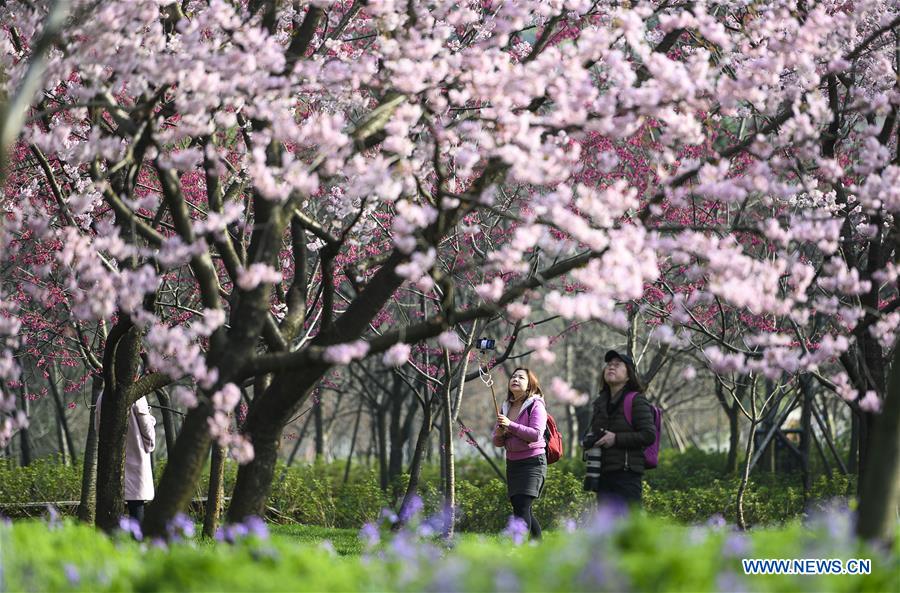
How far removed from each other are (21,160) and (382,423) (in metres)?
11.1

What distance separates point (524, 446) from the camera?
30.2ft

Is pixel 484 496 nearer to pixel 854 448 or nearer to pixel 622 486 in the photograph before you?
pixel 854 448

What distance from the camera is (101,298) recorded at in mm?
6117

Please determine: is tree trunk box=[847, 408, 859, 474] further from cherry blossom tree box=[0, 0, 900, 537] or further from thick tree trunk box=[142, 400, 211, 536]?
thick tree trunk box=[142, 400, 211, 536]

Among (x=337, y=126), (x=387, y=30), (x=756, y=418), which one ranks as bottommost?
(x=756, y=418)

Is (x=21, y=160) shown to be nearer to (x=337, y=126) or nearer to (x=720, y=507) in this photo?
(x=337, y=126)

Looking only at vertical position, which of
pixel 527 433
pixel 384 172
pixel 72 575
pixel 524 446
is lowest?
pixel 72 575

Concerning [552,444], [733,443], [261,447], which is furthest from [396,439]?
[261,447]

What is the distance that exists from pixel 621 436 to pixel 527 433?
4.52 ft

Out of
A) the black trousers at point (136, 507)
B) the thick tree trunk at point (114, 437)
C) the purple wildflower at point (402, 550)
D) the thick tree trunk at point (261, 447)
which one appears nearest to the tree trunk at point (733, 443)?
the black trousers at point (136, 507)

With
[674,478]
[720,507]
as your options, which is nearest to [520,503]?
[720,507]

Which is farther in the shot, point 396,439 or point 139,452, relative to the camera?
point 396,439

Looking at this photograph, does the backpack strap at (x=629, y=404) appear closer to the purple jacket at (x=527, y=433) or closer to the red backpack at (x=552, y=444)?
the purple jacket at (x=527, y=433)

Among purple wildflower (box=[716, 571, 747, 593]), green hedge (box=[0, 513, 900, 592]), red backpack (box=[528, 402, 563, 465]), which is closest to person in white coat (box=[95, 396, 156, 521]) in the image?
red backpack (box=[528, 402, 563, 465])
